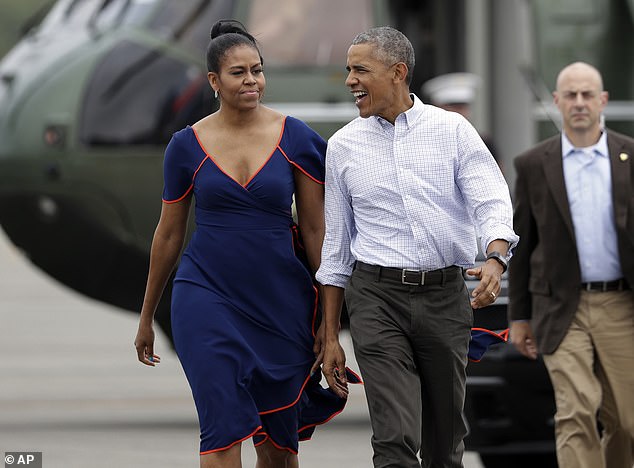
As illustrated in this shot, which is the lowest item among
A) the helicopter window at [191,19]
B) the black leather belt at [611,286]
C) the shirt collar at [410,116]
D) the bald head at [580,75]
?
the black leather belt at [611,286]

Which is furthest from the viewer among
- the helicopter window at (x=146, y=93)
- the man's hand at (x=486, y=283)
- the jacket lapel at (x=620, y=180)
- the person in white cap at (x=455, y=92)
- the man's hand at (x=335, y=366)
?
the helicopter window at (x=146, y=93)

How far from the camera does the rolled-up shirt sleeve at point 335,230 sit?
5.89 metres

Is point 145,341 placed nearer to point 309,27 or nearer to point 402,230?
point 402,230

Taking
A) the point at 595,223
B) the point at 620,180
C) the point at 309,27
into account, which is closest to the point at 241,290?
the point at 595,223

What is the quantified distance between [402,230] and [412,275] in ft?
0.47

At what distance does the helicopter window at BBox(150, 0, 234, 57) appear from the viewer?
34.9ft

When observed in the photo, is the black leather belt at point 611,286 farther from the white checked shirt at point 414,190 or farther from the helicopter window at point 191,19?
the helicopter window at point 191,19

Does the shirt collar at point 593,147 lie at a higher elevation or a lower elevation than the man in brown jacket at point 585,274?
higher

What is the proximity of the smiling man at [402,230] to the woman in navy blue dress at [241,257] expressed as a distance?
0.17m

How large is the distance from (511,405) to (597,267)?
3.30 feet

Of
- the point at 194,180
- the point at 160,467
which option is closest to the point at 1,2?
the point at 160,467

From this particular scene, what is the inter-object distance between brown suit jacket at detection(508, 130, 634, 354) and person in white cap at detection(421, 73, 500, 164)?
3.08 metres

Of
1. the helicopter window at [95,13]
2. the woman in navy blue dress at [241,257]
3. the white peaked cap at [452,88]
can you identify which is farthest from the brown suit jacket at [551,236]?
the helicopter window at [95,13]

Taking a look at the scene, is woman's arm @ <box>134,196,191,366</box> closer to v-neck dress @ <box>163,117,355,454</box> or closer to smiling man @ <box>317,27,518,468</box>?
v-neck dress @ <box>163,117,355,454</box>
